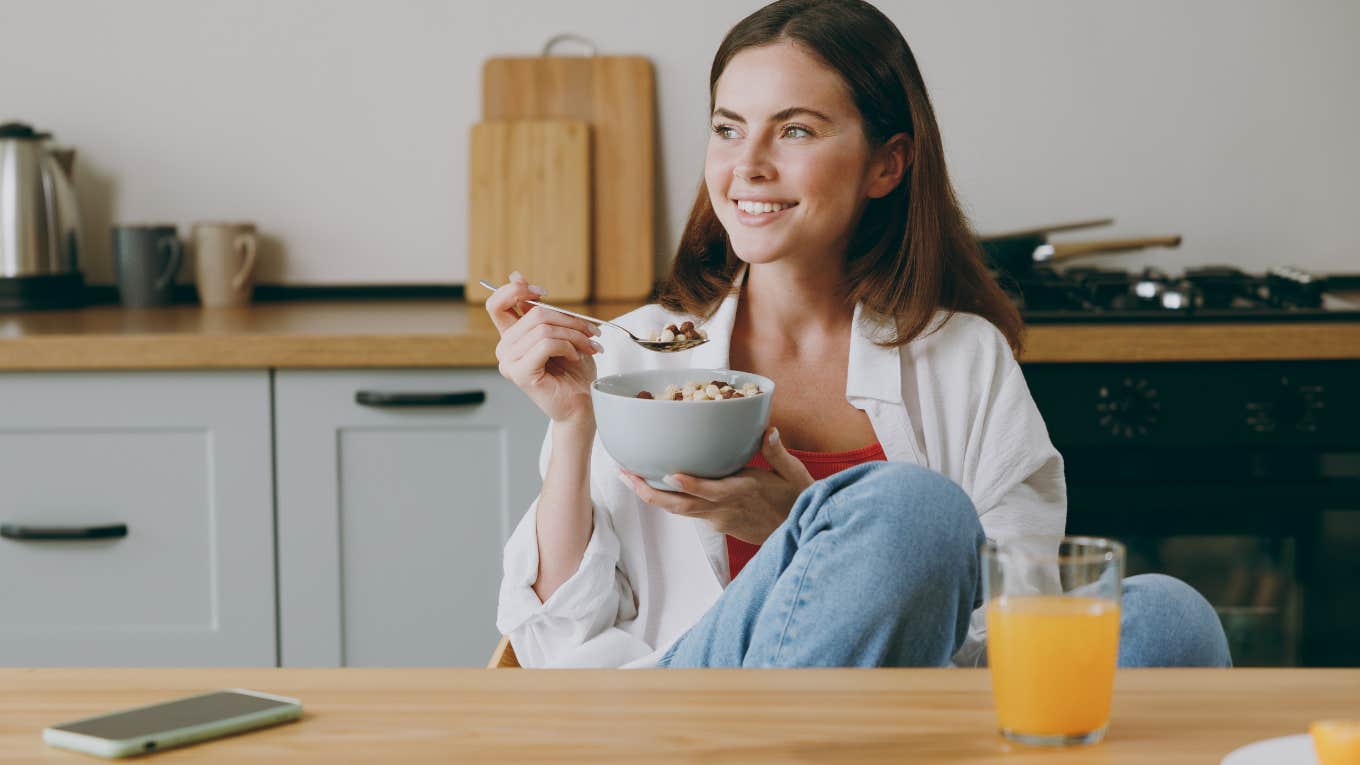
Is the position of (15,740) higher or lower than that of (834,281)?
lower

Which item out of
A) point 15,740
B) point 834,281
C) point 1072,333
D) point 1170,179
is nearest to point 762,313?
point 834,281

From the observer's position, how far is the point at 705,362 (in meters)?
1.71

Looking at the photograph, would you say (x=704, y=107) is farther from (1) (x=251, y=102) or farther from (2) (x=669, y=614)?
(2) (x=669, y=614)

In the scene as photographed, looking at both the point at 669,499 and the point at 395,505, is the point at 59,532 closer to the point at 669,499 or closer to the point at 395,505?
the point at 395,505

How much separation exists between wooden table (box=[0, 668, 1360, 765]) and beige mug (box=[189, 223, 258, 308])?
1839mm

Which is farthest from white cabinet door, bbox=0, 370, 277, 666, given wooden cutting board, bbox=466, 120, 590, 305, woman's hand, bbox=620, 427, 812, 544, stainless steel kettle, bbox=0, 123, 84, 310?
woman's hand, bbox=620, 427, 812, 544

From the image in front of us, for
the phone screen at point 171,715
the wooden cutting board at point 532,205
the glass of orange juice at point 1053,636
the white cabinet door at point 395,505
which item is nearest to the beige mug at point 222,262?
the wooden cutting board at point 532,205

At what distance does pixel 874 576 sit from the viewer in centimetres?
107

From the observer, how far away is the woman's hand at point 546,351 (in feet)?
4.82

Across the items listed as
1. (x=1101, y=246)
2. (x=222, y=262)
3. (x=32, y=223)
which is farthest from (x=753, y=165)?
(x=32, y=223)

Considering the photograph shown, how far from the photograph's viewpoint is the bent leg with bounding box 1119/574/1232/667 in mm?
1128

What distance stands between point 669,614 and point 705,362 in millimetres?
287

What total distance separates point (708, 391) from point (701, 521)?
301mm

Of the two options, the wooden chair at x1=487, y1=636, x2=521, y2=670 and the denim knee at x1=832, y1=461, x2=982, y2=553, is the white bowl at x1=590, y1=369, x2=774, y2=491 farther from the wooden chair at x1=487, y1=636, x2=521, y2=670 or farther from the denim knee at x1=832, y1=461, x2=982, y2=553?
the wooden chair at x1=487, y1=636, x2=521, y2=670
